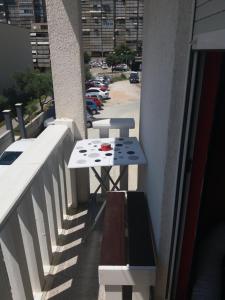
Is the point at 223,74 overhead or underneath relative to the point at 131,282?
overhead

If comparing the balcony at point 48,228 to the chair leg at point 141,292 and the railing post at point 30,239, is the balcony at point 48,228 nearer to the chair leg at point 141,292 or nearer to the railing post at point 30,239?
the railing post at point 30,239

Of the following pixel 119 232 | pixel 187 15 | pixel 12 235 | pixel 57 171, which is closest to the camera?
pixel 187 15

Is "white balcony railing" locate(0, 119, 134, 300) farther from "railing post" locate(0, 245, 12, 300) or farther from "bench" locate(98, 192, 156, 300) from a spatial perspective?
"bench" locate(98, 192, 156, 300)

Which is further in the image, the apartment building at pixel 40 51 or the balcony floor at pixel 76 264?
the apartment building at pixel 40 51

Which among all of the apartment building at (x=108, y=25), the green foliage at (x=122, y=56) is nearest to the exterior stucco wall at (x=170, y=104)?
the green foliage at (x=122, y=56)

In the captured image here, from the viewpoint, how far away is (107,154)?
9.40 ft

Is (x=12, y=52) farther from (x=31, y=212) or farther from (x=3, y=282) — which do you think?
(x=3, y=282)

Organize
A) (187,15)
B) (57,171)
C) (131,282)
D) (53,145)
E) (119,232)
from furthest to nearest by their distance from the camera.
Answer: (57,171) → (53,145) → (119,232) → (131,282) → (187,15)

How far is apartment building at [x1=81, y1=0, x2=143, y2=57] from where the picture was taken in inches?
2746

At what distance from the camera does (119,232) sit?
89.4 inches

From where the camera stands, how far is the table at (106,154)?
104 inches

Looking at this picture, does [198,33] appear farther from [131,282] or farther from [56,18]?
[56,18]

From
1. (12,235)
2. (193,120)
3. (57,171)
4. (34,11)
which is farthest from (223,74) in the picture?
(34,11)

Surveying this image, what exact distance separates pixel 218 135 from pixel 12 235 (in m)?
1.66
